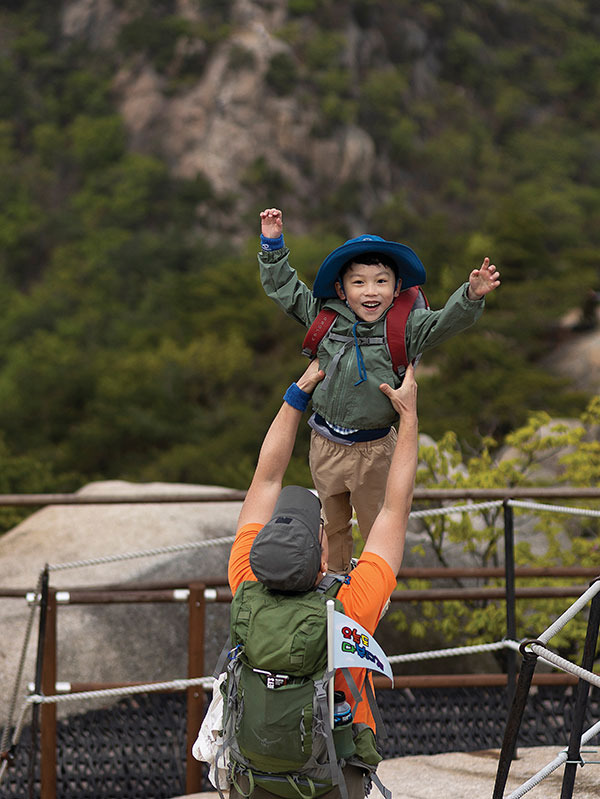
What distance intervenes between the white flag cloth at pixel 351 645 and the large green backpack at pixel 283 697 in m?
0.04

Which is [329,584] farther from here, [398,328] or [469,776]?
[469,776]

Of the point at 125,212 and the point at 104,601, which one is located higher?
the point at 125,212

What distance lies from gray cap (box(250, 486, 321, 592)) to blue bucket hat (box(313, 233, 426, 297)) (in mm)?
878

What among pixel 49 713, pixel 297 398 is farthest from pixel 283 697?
pixel 49 713

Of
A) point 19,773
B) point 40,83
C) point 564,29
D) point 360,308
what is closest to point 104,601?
point 19,773

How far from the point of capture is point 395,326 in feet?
9.12

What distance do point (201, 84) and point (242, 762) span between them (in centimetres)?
4608

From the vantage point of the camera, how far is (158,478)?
77.2 feet

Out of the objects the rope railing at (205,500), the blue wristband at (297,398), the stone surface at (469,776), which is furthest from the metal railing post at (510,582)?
the blue wristband at (297,398)

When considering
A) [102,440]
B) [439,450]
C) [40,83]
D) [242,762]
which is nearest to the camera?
[242,762]

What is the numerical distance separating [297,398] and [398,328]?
1.18ft

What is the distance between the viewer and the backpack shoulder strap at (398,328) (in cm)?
277

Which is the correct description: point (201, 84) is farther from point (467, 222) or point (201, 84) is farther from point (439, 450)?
point (439, 450)

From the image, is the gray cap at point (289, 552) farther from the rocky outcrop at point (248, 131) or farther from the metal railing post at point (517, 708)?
the rocky outcrop at point (248, 131)
